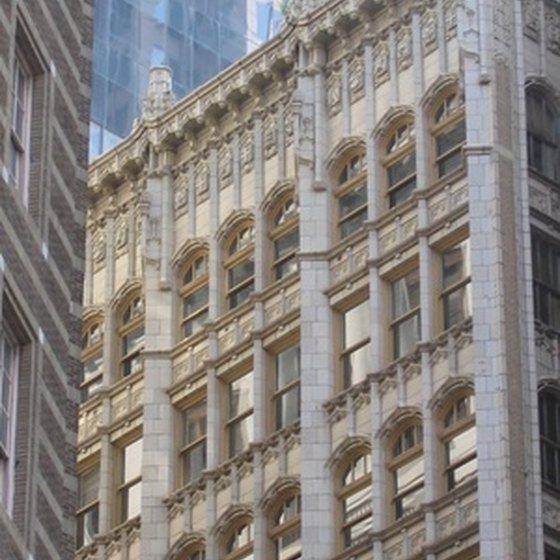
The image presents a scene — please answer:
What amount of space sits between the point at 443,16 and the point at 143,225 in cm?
940

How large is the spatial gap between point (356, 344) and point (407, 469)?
12.2 feet

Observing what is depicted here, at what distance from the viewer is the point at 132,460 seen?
5962 centimetres

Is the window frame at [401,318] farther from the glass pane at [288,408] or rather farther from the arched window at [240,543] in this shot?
the arched window at [240,543]

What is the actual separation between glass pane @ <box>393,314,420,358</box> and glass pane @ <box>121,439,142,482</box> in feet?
26.3

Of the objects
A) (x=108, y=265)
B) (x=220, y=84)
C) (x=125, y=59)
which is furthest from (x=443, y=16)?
(x=125, y=59)

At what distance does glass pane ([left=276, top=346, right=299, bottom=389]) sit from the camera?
5616 cm

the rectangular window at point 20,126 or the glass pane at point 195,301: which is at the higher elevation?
the glass pane at point 195,301

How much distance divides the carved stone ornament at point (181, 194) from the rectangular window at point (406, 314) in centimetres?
844

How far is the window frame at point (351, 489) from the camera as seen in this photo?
172 ft

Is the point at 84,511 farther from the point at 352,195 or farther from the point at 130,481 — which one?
the point at 352,195

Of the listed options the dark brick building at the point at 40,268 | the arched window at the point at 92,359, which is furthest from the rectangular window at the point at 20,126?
the arched window at the point at 92,359

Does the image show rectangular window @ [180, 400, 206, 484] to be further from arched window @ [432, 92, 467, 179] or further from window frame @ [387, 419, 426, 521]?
arched window @ [432, 92, 467, 179]

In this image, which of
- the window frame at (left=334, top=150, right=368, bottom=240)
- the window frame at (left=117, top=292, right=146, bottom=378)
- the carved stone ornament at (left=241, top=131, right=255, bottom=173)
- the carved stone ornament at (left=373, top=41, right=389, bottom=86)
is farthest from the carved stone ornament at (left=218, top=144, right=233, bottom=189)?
the carved stone ornament at (left=373, top=41, right=389, bottom=86)

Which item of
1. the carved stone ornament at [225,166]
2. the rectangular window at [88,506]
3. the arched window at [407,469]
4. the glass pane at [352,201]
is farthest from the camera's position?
the carved stone ornament at [225,166]
